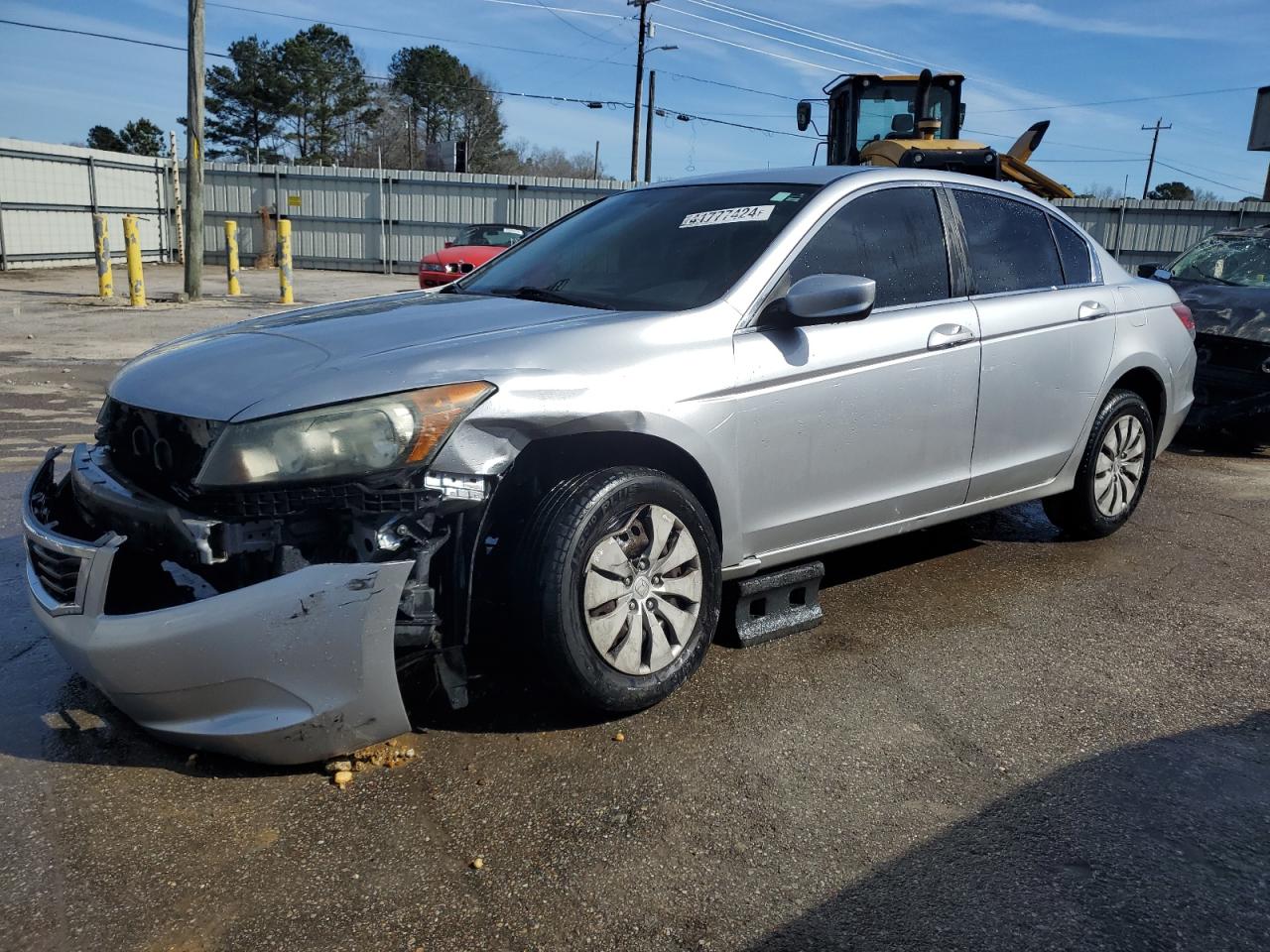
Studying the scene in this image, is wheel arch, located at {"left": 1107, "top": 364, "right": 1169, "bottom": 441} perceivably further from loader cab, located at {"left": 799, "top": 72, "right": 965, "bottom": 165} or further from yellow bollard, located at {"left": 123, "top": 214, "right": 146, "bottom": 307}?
yellow bollard, located at {"left": 123, "top": 214, "right": 146, "bottom": 307}

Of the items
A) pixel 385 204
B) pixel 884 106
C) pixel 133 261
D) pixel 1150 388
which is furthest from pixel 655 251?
pixel 385 204

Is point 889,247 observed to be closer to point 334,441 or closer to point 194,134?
point 334,441

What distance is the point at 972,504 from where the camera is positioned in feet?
14.3

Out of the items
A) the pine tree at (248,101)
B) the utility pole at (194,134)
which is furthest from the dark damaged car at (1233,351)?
the pine tree at (248,101)

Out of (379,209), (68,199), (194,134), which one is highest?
(194,134)

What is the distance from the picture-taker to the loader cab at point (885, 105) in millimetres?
13031

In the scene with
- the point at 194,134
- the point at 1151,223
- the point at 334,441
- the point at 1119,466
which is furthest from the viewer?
the point at 1151,223

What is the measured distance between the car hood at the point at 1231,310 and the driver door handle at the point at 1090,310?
314cm

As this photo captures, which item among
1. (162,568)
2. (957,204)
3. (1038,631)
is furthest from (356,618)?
(957,204)

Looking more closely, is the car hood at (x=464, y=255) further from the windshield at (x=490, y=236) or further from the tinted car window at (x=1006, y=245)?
the tinted car window at (x=1006, y=245)

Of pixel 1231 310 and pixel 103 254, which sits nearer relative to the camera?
pixel 1231 310

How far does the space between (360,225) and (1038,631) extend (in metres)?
28.4

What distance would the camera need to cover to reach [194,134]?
16469 millimetres

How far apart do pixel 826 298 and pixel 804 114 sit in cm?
1154
